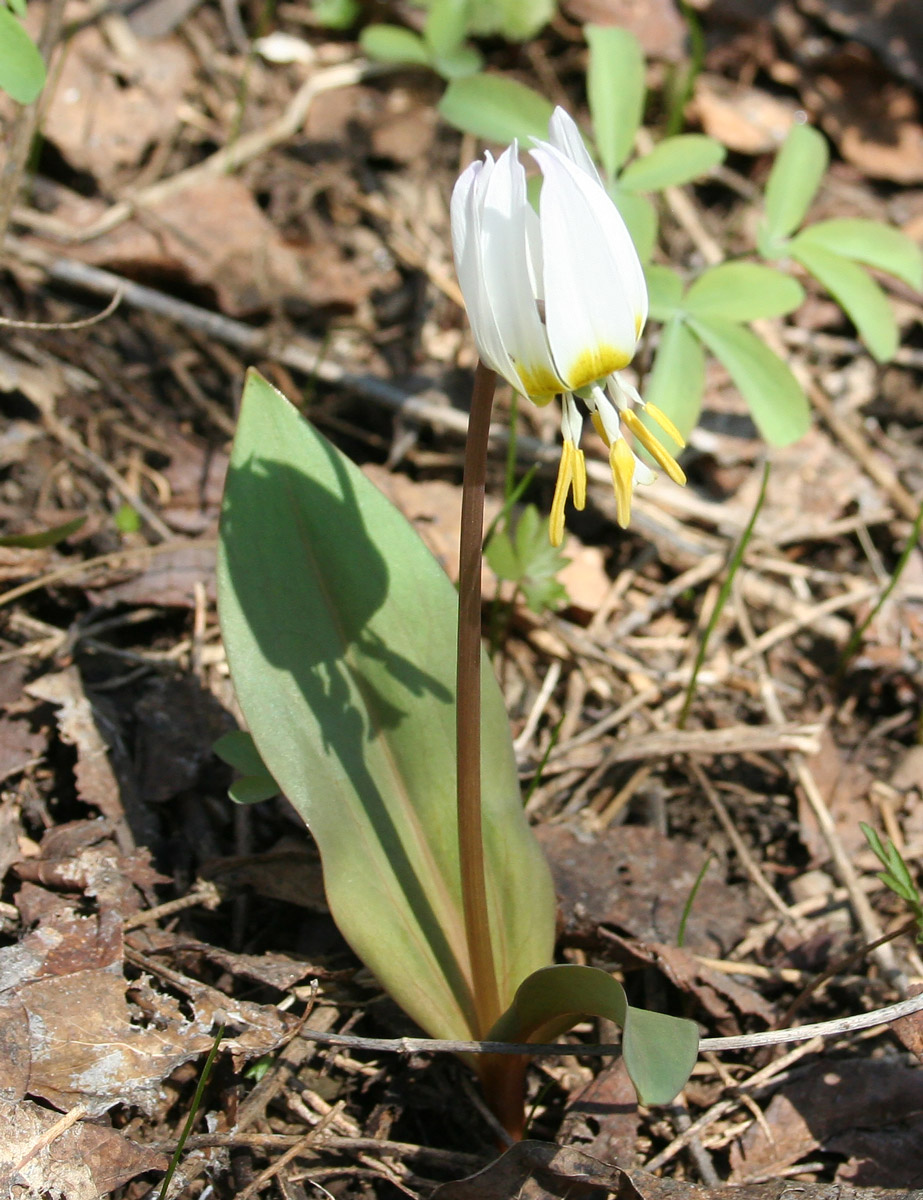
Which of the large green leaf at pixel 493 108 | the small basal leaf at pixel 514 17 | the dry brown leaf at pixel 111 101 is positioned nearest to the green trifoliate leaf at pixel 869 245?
the large green leaf at pixel 493 108

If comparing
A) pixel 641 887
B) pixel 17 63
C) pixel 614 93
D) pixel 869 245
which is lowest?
pixel 641 887

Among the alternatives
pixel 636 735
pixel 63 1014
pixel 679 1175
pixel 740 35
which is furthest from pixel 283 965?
pixel 740 35

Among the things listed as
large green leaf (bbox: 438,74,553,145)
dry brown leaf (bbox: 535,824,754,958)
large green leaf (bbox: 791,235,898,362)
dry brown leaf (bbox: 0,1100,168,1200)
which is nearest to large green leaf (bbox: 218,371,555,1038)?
dry brown leaf (bbox: 535,824,754,958)

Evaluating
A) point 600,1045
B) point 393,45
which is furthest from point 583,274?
point 393,45

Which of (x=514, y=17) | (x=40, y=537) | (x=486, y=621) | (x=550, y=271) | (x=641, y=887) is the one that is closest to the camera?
(x=550, y=271)

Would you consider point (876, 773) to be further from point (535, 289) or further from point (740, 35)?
point (740, 35)

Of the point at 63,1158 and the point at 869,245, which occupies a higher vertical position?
the point at 869,245

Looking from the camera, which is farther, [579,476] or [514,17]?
[514,17]

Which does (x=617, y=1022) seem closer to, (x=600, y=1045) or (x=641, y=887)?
(x=600, y=1045)
